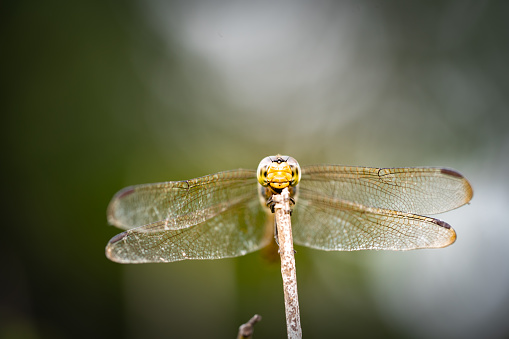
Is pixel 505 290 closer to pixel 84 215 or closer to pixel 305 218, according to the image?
pixel 305 218

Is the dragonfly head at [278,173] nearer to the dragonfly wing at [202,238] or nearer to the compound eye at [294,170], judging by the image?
the compound eye at [294,170]

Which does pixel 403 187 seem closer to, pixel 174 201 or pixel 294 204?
pixel 294 204

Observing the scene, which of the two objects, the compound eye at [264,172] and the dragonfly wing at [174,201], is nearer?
the compound eye at [264,172]

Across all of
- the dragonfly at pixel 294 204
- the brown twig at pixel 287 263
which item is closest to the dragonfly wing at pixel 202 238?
the dragonfly at pixel 294 204

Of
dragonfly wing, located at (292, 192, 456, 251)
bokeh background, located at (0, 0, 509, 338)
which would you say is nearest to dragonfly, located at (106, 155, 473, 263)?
dragonfly wing, located at (292, 192, 456, 251)

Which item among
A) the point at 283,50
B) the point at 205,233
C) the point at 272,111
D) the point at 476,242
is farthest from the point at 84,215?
the point at 476,242

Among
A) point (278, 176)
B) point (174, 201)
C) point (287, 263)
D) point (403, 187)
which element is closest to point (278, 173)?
point (278, 176)

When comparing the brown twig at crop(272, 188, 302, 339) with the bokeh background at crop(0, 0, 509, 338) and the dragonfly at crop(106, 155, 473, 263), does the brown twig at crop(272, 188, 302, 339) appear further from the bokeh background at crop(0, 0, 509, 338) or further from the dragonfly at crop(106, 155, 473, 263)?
the bokeh background at crop(0, 0, 509, 338)
